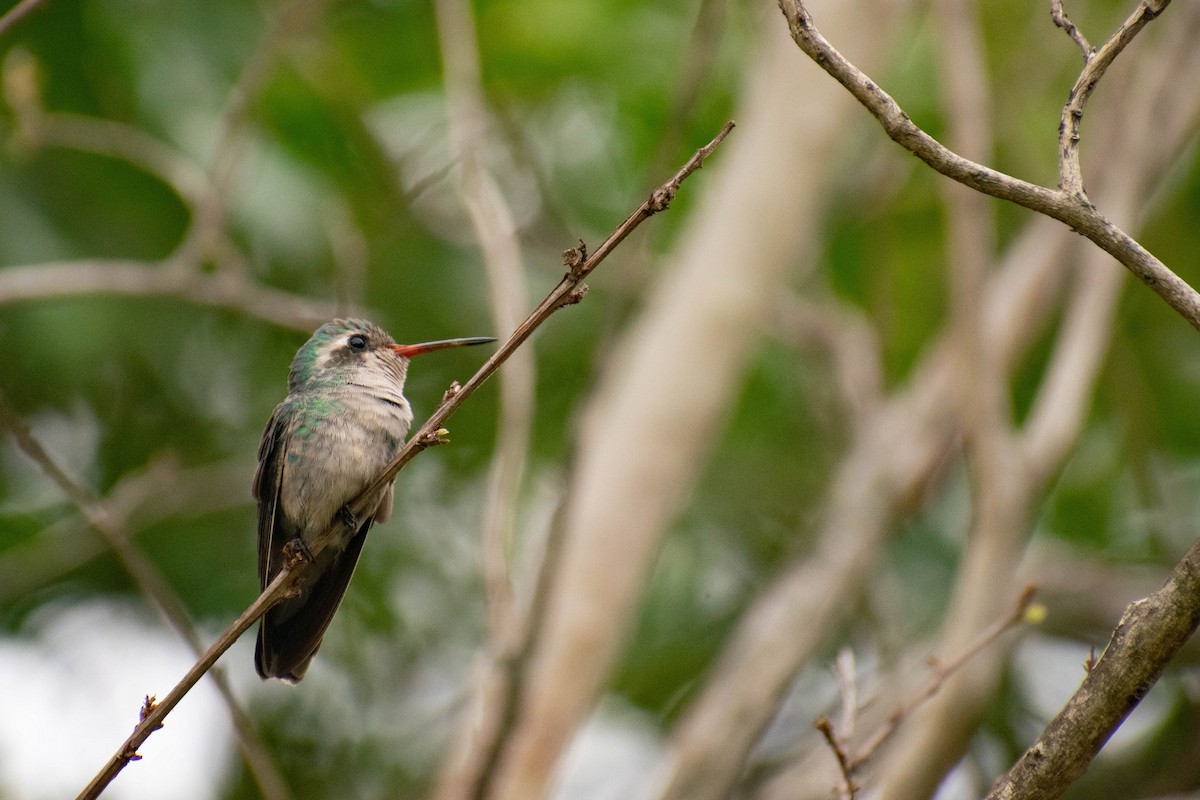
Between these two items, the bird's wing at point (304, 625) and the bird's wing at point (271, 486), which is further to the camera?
the bird's wing at point (271, 486)

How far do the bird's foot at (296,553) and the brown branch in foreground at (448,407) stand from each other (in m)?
0.09

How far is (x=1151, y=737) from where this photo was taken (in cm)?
640

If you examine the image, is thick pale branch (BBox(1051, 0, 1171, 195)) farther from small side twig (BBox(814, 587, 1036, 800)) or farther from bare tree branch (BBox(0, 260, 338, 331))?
bare tree branch (BBox(0, 260, 338, 331))

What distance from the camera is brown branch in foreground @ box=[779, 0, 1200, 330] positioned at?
178cm

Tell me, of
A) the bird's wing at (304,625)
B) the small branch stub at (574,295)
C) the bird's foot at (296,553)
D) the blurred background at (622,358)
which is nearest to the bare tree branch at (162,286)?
the blurred background at (622,358)

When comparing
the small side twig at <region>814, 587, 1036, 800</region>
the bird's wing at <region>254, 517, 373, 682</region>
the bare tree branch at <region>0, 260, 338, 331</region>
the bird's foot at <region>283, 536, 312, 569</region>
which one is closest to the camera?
the small side twig at <region>814, 587, 1036, 800</region>

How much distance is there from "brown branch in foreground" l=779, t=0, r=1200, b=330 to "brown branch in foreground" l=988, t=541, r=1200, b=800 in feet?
1.25

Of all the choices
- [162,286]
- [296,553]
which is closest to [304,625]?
[296,553]

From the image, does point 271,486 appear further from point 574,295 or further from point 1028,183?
point 1028,183

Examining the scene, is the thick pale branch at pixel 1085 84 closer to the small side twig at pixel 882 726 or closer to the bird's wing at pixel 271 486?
the small side twig at pixel 882 726

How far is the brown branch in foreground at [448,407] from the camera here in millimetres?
2211

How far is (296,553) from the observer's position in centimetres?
339

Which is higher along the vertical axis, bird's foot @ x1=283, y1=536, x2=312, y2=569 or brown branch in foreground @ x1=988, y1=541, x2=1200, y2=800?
bird's foot @ x1=283, y1=536, x2=312, y2=569

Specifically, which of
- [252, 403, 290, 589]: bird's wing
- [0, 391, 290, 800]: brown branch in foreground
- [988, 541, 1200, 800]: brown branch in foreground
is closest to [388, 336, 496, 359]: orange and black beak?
[252, 403, 290, 589]: bird's wing
